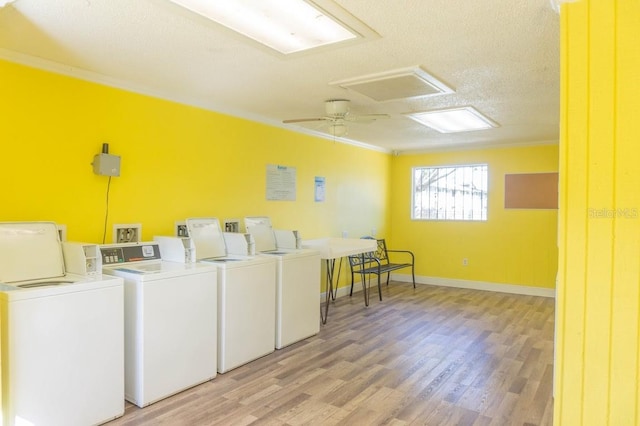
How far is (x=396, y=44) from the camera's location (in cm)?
248

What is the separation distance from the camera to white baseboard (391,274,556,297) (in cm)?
606

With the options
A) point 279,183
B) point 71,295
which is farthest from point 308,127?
point 71,295

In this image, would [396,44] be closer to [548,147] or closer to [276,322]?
[276,322]

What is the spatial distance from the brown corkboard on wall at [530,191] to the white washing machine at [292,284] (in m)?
3.60

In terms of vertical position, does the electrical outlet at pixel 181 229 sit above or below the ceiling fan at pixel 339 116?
below

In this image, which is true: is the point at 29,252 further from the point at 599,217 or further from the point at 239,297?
the point at 599,217

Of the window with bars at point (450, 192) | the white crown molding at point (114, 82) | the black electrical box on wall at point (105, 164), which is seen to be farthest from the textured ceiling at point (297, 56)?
the window with bars at point (450, 192)

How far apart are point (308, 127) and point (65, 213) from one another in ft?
9.29

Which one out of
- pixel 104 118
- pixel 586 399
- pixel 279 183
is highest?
pixel 104 118

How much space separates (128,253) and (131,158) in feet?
2.59

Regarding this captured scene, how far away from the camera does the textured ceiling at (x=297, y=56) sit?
210cm

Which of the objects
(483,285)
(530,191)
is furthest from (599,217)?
(483,285)

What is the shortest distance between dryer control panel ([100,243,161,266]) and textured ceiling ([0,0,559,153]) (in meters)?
1.26

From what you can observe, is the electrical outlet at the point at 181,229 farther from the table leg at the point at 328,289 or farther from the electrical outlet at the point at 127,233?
the table leg at the point at 328,289
